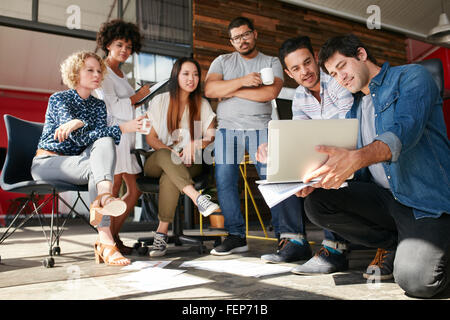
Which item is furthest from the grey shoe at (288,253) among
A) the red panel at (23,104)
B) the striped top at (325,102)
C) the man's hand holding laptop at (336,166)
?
the red panel at (23,104)

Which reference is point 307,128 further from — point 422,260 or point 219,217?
point 219,217

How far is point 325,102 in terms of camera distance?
180 centimetres

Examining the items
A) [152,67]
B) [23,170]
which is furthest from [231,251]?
→ [152,67]

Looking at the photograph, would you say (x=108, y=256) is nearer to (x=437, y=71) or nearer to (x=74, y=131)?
(x=74, y=131)

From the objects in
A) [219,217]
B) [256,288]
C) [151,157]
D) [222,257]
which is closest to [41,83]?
[219,217]

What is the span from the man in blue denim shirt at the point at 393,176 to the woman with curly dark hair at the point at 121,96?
1.24m

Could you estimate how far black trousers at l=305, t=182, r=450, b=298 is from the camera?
1.05 metres

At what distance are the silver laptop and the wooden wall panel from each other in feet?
10.9

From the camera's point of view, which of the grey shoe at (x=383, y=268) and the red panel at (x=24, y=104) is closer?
the grey shoe at (x=383, y=268)

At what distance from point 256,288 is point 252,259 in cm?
63

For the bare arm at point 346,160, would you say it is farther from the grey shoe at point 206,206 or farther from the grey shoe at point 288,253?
the grey shoe at point 206,206

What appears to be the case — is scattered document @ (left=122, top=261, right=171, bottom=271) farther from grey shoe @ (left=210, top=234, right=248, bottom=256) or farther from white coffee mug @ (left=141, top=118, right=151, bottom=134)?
white coffee mug @ (left=141, top=118, right=151, bottom=134)

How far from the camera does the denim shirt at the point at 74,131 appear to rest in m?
1.84

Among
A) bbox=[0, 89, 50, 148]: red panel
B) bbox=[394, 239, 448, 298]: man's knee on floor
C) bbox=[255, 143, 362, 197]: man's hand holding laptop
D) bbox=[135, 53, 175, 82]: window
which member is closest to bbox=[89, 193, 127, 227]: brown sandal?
bbox=[255, 143, 362, 197]: man's hand holding laptop
